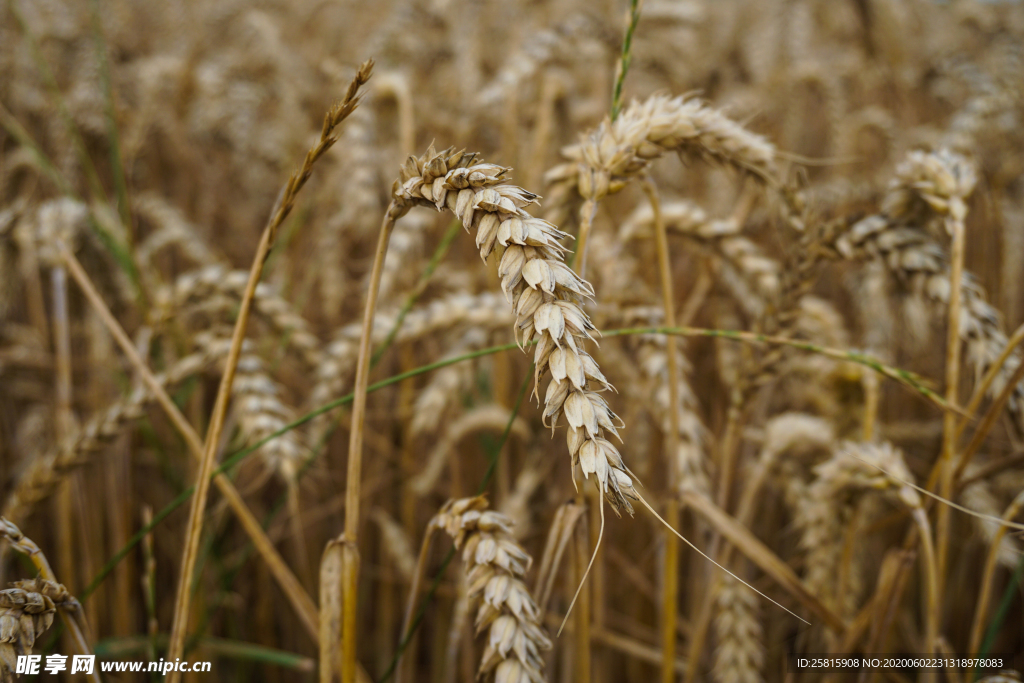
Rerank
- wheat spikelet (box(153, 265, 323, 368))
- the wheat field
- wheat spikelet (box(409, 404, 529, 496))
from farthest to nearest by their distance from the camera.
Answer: wheat spikelet (box(409, 404, 529, 496)) → wheat spikelet (box(153, 265, 323, 368)) → the wheat field

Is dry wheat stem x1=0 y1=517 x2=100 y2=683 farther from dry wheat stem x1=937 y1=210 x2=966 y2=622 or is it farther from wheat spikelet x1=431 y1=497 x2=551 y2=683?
dry wheat stem x1=937 y1=210 x2=966 y2=622

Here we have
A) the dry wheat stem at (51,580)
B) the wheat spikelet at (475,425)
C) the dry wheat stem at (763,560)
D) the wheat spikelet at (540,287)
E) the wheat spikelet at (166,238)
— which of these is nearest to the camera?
the wheat spikelet at (540,287)

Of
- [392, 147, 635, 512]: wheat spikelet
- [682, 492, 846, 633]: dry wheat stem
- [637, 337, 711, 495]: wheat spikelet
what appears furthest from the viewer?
[637, 337, 711, 495]: wheat spikelet

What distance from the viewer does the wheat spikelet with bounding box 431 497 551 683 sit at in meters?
0.56

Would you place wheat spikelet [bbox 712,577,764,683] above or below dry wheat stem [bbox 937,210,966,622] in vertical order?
below

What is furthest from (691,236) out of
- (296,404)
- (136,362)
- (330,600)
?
(296,404)

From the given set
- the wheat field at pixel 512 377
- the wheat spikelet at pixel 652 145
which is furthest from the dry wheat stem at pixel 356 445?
the wheat spikelet at pixel 652 145

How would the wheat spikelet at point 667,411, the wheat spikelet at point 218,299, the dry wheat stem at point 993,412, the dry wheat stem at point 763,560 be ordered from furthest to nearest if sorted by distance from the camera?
the wheat spikelet at point 218,299, the wheat spikelet at point 667,411, the dry wheat stem at point 763,560, the dry wheat stem at point 993,412

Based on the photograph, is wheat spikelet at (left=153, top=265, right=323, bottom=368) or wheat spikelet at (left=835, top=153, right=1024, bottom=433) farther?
wheat spikelet at (left=153, top=265, right=323, bottom=368)

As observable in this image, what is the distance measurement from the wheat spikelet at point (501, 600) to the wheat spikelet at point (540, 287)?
0.18 meters

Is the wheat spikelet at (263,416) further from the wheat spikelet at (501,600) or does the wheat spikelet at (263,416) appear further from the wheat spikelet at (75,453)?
the wheat spikelet at (501,600)

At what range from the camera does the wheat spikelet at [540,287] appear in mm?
443

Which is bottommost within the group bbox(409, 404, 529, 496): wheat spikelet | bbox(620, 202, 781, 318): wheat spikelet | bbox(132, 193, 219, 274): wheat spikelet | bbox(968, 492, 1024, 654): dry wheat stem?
bbox(968, 492, 1024, 654): dry wheat stem

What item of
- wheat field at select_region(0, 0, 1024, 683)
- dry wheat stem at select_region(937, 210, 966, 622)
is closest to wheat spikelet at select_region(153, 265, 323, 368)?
wheat field at select_region(0, 0, 1024, 683)
